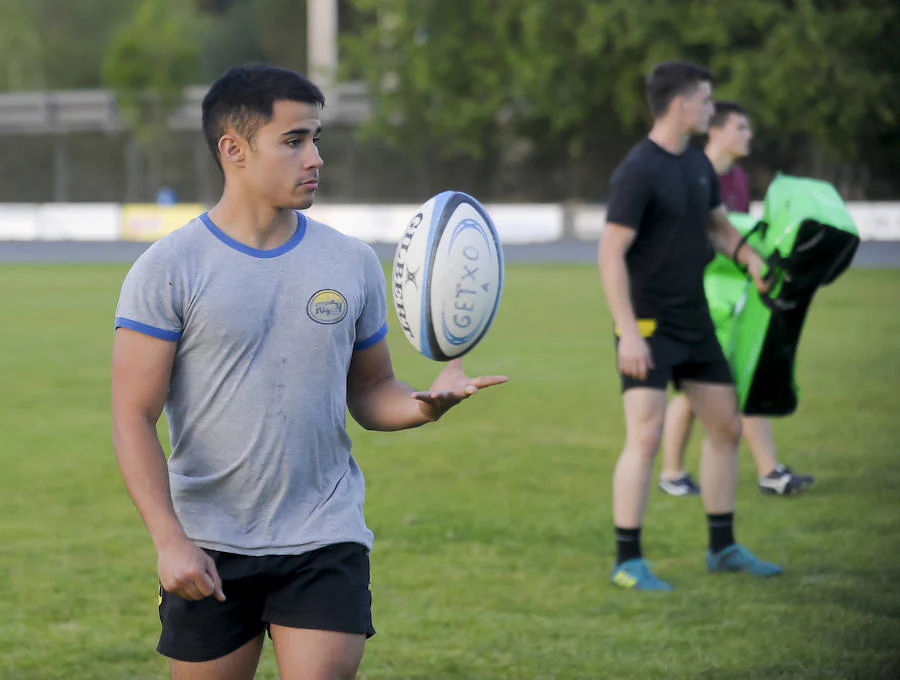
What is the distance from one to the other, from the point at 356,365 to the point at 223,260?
57 cm

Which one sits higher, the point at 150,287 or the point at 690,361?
the point at 150,287

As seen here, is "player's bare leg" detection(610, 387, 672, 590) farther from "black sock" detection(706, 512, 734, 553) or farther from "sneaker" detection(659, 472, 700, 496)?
"sneaker" detection(659, 472, 700, 496)

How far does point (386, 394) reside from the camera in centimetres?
381

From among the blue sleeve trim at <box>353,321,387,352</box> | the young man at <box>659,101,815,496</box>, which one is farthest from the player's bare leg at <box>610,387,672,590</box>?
the blue sleeve trim at <box>353,321,387,352</box>

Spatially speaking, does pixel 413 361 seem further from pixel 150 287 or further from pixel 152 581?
pixel 150 287

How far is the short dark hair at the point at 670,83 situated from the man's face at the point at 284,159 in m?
3.36

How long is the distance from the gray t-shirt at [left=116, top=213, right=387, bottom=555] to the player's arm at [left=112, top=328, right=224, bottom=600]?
0.21 feet

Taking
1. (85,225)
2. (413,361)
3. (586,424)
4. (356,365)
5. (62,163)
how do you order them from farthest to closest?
(62,163)
(85,225)
(413,361)
(586,424)
(356,365)

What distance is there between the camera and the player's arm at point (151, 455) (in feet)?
10.7

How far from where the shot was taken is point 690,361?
21.8 ft

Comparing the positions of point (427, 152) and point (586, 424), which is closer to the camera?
point (586, 424)

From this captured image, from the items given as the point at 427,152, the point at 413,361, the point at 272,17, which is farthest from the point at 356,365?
the point at 272,17

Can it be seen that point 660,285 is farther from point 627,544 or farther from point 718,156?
point 718,156

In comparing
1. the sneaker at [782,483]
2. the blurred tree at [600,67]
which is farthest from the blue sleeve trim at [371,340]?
the blurred tree at [600,67]
